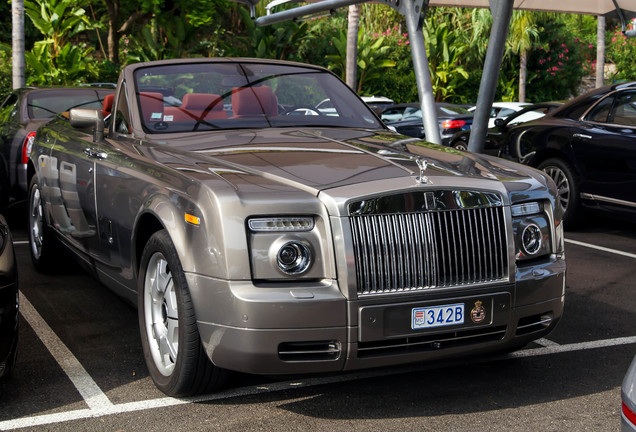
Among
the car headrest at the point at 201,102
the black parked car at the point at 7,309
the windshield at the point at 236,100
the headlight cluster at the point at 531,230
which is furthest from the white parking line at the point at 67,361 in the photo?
the headlight cluster at the point at 531,230

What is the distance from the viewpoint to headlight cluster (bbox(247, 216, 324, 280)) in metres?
3.60

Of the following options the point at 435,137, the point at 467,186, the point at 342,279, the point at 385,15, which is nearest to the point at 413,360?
the point at 342,279

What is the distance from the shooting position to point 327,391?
167 inches

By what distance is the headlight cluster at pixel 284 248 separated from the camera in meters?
3.60

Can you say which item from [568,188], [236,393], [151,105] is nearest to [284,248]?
[236,393]

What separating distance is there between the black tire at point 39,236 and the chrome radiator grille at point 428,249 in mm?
3511

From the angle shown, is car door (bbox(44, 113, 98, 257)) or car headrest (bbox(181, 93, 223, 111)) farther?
car door (bbox(44, 113, 98, 257))

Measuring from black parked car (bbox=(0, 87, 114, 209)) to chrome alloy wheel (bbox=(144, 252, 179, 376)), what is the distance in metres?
4.66

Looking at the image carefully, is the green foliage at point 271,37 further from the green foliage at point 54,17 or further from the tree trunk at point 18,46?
the tree trunk at point 18,46

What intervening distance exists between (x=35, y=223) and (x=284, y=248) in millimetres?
3984

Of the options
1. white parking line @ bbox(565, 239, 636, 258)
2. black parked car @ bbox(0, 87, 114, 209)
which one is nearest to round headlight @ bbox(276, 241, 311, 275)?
white parking line @ bbox(565, 239, 636, 258)

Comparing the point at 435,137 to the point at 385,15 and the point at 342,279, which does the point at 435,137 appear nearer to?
the point at 342,279

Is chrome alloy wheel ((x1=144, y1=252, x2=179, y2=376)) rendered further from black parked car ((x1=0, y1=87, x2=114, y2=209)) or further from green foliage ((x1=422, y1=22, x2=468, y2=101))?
green foliage ((x1=422, y1=22, x2=468, y2=101))

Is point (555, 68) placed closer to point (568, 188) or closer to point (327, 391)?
point (568, 188)
